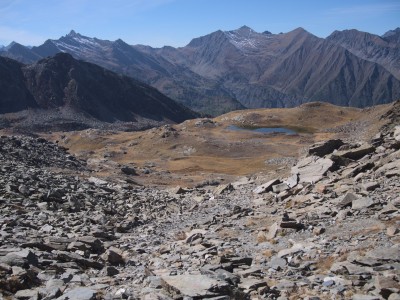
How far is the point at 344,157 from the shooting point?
→ 3378cm

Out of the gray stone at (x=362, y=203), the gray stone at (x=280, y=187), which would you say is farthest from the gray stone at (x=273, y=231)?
the gray stone at (x=280, y=187)

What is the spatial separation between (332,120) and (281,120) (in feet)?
57.5

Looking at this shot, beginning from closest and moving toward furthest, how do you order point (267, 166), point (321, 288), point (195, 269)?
point (321, 288) < point (195, 269) < point (267, 166)

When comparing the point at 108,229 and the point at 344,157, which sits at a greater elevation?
the point at 344,157

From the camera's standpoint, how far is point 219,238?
2127 centimetres

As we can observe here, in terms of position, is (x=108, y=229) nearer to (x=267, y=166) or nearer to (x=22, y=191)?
(x=22, y=191)

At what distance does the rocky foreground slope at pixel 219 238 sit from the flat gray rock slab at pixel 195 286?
29 mm

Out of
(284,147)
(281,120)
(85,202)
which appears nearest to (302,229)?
(85,202)

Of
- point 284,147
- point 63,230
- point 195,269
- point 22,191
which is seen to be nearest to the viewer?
Answer: point 195,269

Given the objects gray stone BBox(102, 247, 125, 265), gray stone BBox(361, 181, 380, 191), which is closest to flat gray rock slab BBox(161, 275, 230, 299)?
gray stone BBox(102, 247, 125, 265)

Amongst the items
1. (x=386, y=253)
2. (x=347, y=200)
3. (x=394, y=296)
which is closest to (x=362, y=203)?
(x=347, y=200)

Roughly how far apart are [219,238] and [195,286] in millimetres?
9107

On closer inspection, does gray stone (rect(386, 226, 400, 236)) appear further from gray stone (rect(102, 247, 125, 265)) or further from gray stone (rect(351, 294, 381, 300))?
gray stone (rect(102, 247, 125, 265))

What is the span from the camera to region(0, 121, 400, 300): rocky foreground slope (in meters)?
12.8
